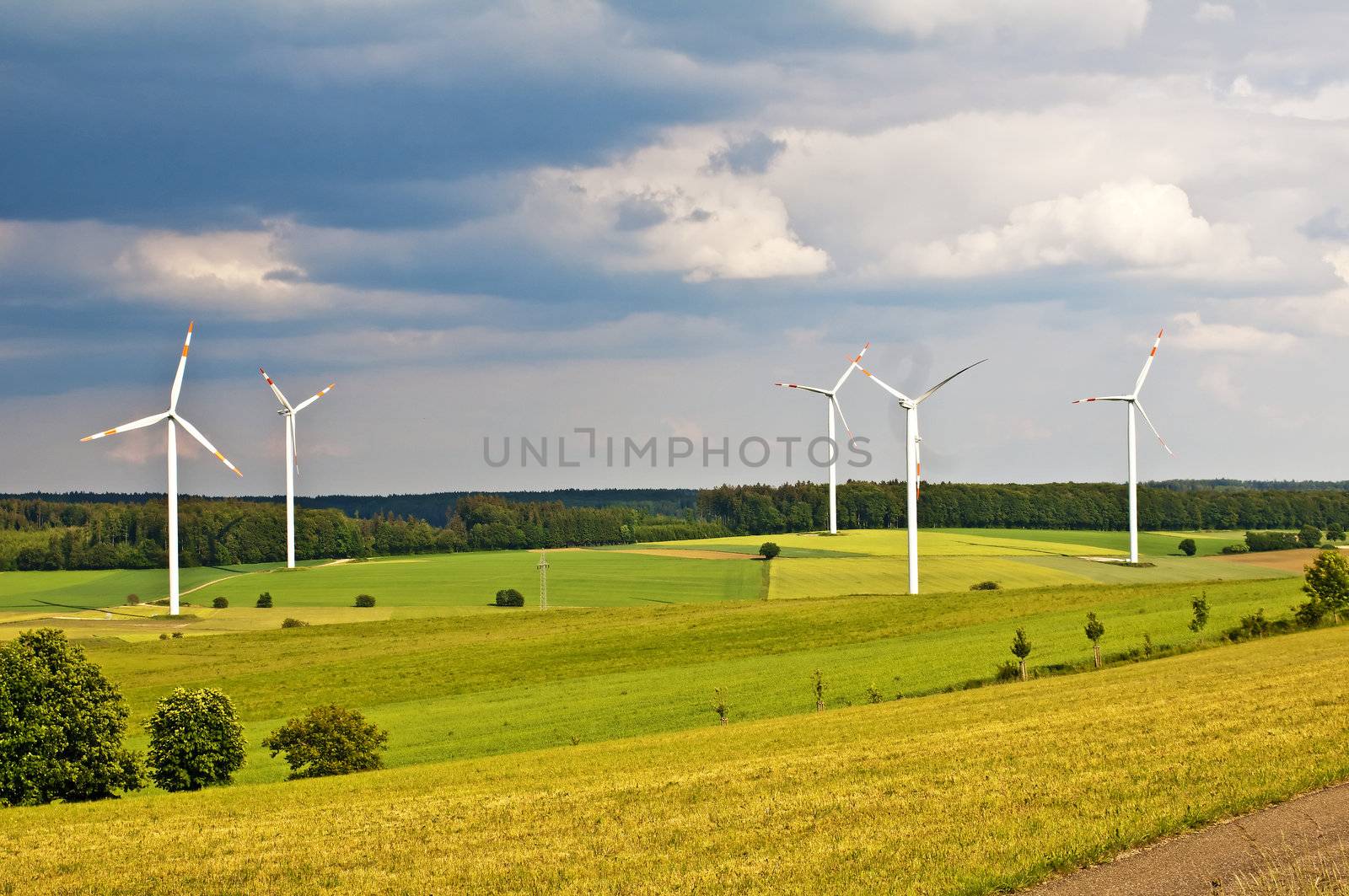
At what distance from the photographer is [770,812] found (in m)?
21.7

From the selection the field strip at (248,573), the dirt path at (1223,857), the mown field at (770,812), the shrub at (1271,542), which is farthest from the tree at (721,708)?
the shrub at (1271,542)

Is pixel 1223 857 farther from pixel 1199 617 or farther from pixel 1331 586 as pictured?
pixel 1331 586

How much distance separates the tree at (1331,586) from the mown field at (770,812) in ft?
112

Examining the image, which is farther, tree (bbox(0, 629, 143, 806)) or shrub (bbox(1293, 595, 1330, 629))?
shrub (bbox(1293, 595, 1330, 629))

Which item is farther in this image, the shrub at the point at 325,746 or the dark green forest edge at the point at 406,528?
the dark green forest edge at the point at 406,528

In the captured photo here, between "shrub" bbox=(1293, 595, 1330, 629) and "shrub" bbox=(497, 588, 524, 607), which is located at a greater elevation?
"shrub" bbox=(1293, 595, 1330, 629)

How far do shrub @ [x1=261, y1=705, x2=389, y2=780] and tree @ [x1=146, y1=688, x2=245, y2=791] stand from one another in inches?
74.3

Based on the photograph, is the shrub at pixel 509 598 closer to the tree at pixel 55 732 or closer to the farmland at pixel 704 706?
the farmland at pixel 704 706

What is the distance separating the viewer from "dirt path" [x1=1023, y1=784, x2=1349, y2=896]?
49.1ft

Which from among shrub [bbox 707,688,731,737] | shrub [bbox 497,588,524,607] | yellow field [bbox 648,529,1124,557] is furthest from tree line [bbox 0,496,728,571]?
shrub [bbox 707,688,731,737]

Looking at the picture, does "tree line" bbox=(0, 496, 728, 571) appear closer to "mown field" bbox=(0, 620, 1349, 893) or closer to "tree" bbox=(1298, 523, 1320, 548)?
"tree" bbox=(1298, 523, 1320, 548)

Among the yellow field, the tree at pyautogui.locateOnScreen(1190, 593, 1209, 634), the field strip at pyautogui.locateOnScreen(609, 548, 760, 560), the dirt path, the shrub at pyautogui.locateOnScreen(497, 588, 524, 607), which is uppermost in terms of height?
the dirt path

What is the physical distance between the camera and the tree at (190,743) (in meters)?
41.7

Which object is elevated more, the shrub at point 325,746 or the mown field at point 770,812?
the mown field at point 770,812
